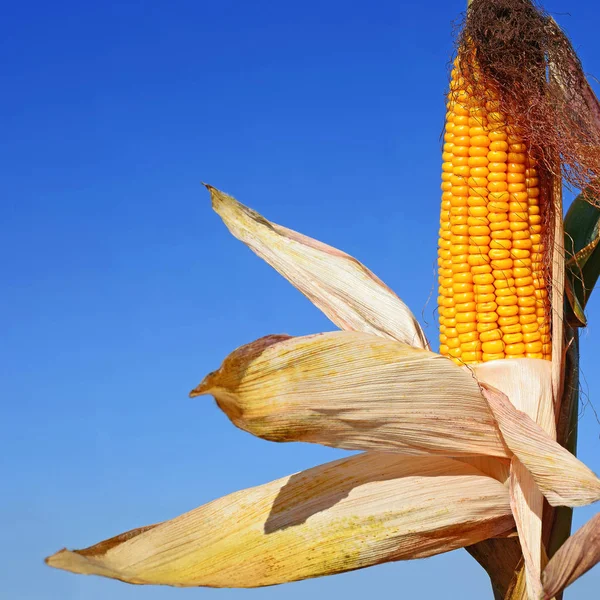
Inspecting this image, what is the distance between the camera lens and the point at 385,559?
2111 millimetres

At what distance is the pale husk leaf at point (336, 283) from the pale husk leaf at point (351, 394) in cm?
42

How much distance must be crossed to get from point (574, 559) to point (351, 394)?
651mm

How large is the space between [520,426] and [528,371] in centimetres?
24

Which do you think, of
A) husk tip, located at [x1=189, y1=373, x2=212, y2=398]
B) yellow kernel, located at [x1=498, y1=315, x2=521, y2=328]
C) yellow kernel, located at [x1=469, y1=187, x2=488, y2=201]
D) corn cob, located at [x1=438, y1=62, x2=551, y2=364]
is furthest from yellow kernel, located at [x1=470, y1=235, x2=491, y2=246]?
husk tip, located at [x1=189, y1=373, x2=212, y2=398]

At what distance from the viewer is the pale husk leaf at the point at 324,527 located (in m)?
2.10

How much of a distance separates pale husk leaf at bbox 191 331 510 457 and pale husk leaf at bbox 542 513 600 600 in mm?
301

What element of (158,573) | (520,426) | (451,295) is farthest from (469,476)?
(158,573)

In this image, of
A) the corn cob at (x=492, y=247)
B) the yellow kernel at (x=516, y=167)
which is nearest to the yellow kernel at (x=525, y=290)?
the corn cob at (x=492, y=247)

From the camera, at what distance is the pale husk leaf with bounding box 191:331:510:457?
187cm

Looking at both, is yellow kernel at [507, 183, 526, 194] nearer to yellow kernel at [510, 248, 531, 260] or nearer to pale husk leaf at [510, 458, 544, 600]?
yellow kernel at [510, 248, 531, 260]

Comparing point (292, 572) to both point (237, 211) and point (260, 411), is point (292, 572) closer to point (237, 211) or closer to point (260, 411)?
point (260, 411)

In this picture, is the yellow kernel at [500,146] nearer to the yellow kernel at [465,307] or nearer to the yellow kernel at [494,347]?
the yellow kernel at [465,307]

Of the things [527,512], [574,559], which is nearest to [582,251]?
[527,512]

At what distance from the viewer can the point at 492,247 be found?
231 centimetres
